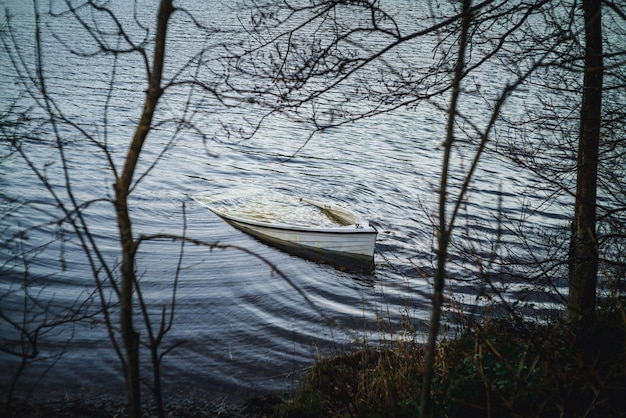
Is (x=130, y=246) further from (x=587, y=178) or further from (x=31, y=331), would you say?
(x=587, y=178)

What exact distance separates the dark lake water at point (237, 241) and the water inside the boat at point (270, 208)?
0.50 metres

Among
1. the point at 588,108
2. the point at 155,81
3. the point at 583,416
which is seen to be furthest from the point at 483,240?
the point at 155,81

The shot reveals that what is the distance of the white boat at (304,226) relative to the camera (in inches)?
439

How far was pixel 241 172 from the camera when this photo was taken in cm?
1775

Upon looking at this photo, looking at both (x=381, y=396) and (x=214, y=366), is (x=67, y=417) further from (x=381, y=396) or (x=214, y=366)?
(x=381, y=396)

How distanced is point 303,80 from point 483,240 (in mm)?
9127

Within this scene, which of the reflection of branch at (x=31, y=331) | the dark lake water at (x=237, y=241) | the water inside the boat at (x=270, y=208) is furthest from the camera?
the water inside the boat at (x=270, y=208)

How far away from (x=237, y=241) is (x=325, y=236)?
86.7 inches

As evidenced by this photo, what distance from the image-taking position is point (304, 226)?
11.3 m

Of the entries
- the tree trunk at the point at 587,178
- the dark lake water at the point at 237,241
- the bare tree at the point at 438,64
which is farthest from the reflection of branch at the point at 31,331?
the tree trunk at the point at 587,178

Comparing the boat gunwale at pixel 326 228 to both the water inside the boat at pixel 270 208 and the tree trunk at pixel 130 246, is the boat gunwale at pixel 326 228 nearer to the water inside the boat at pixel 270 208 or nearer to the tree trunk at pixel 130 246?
the water inside the boat at pixel 270 208

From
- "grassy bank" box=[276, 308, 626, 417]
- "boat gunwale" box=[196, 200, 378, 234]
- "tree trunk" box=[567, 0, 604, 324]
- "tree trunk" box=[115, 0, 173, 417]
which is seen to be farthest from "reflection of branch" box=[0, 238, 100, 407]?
"tree trunk" box=[567, 0, 604, 324]

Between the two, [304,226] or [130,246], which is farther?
[304,226]

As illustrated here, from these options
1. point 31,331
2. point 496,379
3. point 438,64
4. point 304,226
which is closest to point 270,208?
point 304,226
